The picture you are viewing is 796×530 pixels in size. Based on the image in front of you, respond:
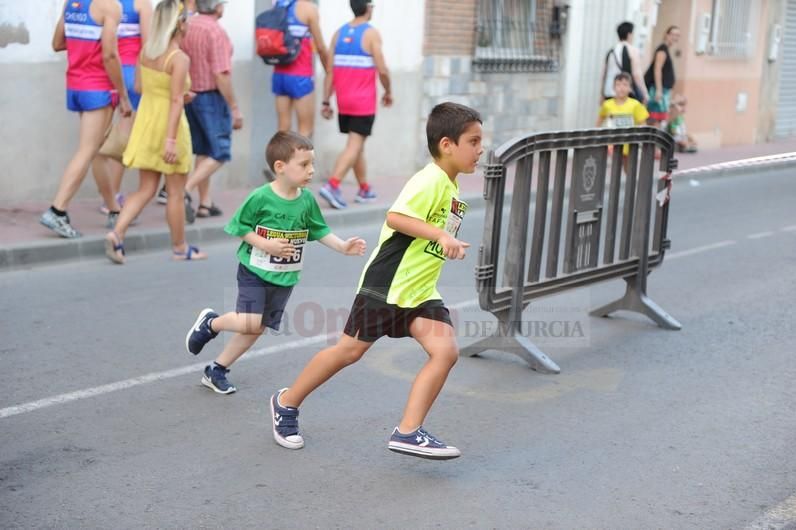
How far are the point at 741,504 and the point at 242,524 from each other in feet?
6.37

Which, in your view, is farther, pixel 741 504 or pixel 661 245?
pixel 661 245

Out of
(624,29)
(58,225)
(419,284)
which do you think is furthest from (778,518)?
(624,29)

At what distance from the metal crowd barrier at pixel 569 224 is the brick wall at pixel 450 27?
25.1 ft

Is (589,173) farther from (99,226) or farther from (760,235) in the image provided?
(760,235)

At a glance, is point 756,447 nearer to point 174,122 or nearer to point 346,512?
point 346,512

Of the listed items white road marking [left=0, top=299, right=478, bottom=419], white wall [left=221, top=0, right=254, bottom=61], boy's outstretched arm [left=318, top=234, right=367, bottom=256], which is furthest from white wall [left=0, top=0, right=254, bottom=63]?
boy's outstretched arm [left=318, top=234, right=367, bottom=256]

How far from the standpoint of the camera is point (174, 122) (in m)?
8.26

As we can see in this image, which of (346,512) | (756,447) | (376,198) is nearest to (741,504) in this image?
(756,447)

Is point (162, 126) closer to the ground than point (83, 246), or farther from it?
farther from it

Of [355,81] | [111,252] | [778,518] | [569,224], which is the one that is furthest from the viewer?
[355,81]

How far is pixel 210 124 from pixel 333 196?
1.70 meters

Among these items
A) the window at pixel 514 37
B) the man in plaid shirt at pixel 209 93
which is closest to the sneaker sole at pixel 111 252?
the man in plaid shirt at pixel 209 93

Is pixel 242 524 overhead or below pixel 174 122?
below

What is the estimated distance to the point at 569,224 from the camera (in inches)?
263
